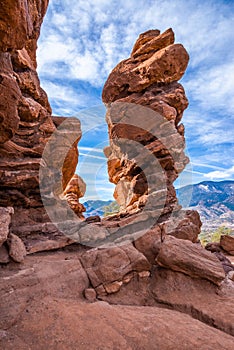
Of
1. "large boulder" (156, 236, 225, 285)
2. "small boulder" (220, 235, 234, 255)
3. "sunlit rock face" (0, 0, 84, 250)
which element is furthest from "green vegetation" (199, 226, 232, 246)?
"sunlit rock face" (0, 0, 84, 250)

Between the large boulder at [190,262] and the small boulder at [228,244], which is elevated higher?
the large boulder at [190,262]

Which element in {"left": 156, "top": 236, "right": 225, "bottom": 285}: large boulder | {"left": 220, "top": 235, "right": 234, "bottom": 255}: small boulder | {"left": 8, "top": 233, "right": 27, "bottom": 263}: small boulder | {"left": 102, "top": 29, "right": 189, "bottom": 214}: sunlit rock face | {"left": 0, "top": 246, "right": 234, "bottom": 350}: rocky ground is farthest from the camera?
{"left": 220, "top": 235, "right": 234, "bottom": 255}: small boulder

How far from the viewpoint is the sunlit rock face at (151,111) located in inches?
863

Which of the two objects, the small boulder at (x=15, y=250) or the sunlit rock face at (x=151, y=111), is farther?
the sunlit rock face at (x=151, y=111)

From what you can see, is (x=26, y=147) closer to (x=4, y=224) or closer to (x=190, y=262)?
(x=4, y=224)

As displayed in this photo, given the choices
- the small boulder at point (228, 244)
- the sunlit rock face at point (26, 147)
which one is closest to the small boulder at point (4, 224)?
the sunlit rock face at point (26, 147)

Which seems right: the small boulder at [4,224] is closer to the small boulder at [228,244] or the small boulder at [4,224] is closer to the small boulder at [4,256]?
the small boulder at [4,256]

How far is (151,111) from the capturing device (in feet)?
73.3

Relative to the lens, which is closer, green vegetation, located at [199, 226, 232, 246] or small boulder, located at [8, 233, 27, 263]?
small boulder, located at [8, 233, 27, 263]

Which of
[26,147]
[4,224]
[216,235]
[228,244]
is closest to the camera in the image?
[4,224]

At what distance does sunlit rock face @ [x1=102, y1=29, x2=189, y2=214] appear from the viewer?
21.9 meters

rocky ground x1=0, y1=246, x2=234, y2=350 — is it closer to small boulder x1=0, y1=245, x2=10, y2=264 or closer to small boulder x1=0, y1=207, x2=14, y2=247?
small boulder x1=0, y1=245, x2=10, y2=264

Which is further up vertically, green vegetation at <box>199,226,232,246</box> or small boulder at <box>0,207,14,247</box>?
small boulder at <box>0,207,14,247</box>

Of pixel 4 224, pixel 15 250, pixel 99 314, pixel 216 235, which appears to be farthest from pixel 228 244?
pixel 216 235
